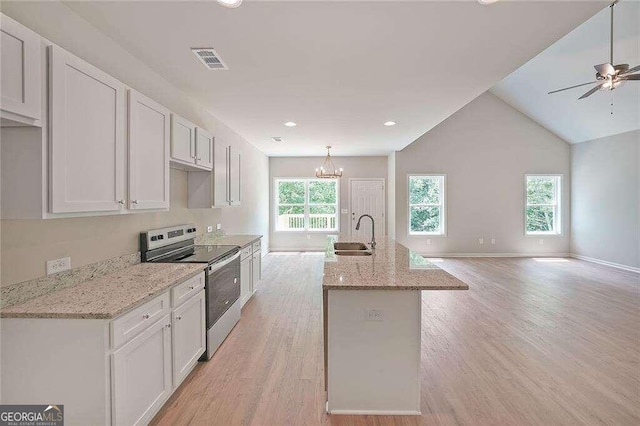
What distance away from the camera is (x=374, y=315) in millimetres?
2006

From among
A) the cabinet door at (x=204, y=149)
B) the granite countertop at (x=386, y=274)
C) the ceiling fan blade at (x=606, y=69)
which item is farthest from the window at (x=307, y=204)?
the ceiling fan blade at (x=606, y=69)

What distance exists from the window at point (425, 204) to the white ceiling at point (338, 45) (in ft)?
13.3

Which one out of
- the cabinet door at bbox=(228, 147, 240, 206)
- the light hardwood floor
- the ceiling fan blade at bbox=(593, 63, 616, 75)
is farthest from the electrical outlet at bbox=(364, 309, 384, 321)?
the ceiling fan blade at bbox=(593, 63, 616, 75)

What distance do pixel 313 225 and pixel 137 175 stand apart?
6609 millimetres

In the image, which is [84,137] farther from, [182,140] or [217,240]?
[217,240]

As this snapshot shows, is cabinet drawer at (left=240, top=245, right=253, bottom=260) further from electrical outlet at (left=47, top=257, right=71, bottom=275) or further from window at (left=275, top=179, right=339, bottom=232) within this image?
window at (left=275, top=179, right=339, bottom=232)

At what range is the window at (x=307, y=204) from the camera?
8648 millimetres

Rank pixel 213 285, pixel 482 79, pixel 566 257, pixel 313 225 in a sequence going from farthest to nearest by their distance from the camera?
pixel 313 225
pixel 566 257
pixel 482 79
pixel 213 285

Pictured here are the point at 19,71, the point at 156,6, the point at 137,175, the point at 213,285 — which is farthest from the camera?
the point at 213,285

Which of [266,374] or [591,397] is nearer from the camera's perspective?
[591,397]

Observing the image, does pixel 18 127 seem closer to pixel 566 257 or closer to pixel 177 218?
pixel 177 218

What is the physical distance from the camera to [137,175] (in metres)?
2.20

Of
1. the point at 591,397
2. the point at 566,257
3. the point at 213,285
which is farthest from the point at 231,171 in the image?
the point at 566,257

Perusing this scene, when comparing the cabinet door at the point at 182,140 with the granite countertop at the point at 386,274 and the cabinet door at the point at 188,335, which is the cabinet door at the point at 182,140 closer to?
the cabinet door at the point at 188,335
